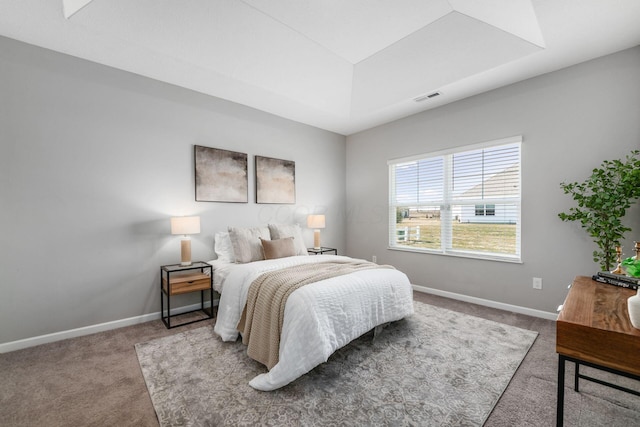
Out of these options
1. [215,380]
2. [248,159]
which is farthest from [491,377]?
[248,159]

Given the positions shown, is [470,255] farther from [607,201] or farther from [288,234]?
[288,234]

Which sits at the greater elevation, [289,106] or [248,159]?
[289,106]

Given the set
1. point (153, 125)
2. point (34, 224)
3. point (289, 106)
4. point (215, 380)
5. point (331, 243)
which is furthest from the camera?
point (331, 243)

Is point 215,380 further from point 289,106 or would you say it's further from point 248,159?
point 289,106

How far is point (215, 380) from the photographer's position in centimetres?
193

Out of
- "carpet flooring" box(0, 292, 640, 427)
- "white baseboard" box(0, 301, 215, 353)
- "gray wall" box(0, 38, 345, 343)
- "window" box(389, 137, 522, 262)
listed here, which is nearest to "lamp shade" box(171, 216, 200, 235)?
"gray wall" box(0, 38, 345, 343)

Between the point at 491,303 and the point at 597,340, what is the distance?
8.97 feet

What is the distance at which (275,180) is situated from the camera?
13.7ft

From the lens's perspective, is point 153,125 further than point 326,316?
Yes

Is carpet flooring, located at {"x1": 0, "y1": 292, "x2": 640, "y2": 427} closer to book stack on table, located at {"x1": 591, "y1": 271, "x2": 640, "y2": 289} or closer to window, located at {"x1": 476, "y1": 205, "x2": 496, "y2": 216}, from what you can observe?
book stack on table, located at {"x1": 591, "y1": 271, "x2": 640, "y2": 289}

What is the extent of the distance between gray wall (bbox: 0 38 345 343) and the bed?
0.88m

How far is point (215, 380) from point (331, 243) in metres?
3.30

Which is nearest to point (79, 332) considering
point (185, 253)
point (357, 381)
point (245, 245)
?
point (185, 253)

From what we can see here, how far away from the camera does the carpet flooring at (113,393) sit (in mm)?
1575
